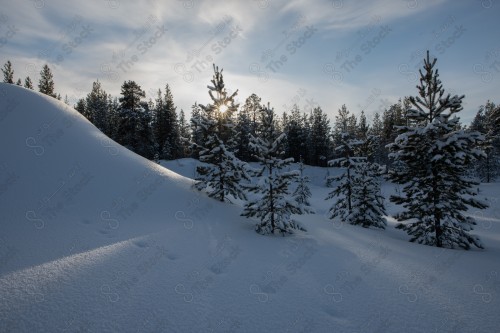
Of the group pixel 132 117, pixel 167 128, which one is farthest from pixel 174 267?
pixel 167 128

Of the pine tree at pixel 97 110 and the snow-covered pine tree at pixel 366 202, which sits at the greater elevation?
the pine tree at pixel 97 110

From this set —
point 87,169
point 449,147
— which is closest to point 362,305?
point 449,147

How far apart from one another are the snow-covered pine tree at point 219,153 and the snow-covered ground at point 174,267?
1703 millimetres

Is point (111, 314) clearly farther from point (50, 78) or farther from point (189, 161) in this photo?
point (50, 78)

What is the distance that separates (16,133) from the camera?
1251cm

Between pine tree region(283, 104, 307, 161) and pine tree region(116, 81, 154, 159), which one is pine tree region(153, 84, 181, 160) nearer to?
pine tree region(116, 81, 154, 159)

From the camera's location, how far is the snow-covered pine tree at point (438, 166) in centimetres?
1191

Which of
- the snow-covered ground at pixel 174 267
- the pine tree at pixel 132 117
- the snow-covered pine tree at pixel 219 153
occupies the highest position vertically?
the pine tree at pixel 132 117

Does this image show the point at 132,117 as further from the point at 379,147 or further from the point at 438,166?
the point at 379,147

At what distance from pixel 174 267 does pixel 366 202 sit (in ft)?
48.4

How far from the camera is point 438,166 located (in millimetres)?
12305

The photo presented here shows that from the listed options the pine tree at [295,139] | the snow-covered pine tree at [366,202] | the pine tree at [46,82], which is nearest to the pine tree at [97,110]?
the pine tree at [46,82]

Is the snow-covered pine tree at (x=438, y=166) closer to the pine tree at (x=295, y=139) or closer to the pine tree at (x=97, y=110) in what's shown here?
the pine tree at (x=295, y=139)

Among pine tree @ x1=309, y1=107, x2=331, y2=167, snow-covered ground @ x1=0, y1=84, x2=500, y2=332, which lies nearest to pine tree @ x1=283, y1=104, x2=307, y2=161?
pine tree @ x1=309, y1=107, x2=331, y2=167
